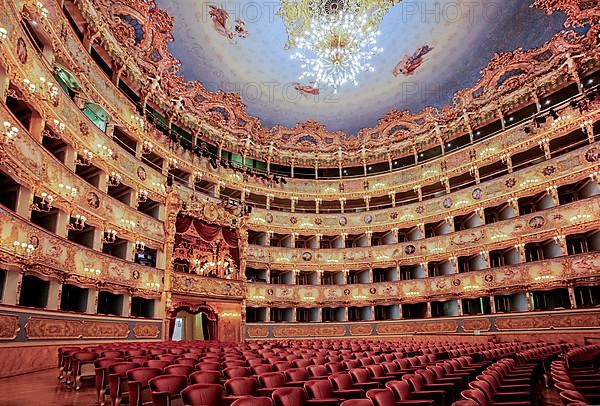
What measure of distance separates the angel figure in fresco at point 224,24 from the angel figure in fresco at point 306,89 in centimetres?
474

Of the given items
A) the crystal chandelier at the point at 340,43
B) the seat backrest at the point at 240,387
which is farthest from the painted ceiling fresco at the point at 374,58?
the seat backrest at the point at 240,387

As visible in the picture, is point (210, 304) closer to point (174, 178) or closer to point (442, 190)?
point (174, 178)

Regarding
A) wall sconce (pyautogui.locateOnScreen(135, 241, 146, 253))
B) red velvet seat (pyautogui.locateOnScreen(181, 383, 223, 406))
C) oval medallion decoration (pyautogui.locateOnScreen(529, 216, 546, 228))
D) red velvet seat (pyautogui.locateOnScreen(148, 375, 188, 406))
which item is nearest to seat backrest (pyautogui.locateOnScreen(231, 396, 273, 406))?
red velvet seat (pyautogui.locateOnScreen(181, 383, 223, 406))

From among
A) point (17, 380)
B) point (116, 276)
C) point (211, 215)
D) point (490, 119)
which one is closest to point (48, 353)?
point (17, 380)

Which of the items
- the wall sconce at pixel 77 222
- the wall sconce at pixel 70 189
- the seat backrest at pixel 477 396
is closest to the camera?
the seat backrest at pixel 477 396

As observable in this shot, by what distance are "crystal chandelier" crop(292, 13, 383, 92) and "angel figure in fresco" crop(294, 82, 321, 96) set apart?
7.61ft

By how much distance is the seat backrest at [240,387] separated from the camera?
193 inches

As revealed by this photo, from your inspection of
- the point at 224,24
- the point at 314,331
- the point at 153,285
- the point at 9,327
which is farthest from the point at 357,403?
the point at 224,24

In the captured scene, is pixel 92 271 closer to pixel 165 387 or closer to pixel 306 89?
pixel 165 387

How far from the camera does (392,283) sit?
909 inches

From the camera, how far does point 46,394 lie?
21.5ft

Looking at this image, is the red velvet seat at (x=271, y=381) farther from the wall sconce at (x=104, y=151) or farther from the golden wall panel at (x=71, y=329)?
the wall sconce at (x=104, y=151)

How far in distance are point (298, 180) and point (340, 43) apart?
9.59 metres

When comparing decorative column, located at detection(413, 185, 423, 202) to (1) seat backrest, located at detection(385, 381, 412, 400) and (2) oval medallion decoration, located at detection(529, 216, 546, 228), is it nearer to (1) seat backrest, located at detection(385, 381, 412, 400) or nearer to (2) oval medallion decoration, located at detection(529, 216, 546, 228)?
(2) oval medallion decoration, located at detection(529, 216, 546, 228)
